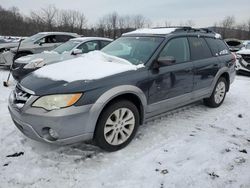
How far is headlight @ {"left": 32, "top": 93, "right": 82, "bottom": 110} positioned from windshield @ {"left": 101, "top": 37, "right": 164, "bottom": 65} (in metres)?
1.23

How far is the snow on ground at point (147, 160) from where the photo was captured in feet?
9.02

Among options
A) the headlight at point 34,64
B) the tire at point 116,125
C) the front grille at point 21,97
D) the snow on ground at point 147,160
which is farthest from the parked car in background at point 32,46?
the tire at point 116,125

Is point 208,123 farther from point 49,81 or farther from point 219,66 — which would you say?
point 49,81

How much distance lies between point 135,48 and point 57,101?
71.3 inches

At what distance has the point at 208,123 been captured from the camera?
14.7 feet

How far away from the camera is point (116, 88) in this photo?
3.16 metres

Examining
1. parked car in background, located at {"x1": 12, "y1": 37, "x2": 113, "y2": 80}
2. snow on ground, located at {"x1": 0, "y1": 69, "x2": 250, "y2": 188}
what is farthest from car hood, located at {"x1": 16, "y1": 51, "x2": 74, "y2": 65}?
snow on ground, located at {"x1": 0, "y1": 69, "x2": 250, "y2": 188}

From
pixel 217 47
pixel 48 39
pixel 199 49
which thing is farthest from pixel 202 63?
pixel 48 39

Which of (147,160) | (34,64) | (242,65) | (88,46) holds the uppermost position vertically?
(88,46)

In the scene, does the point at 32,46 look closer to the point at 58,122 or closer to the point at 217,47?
the point at 217,47

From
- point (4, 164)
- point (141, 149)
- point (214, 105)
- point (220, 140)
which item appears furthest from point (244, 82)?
point (4, 164)

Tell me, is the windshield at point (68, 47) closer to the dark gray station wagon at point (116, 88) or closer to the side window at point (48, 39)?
the side window at point (48, 39)

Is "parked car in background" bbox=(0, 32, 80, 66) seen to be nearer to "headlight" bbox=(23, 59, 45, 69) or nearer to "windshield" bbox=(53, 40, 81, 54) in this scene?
"windshield" bbox=(53, 40, 81, 54)

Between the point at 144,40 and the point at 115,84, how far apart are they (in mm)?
1392
